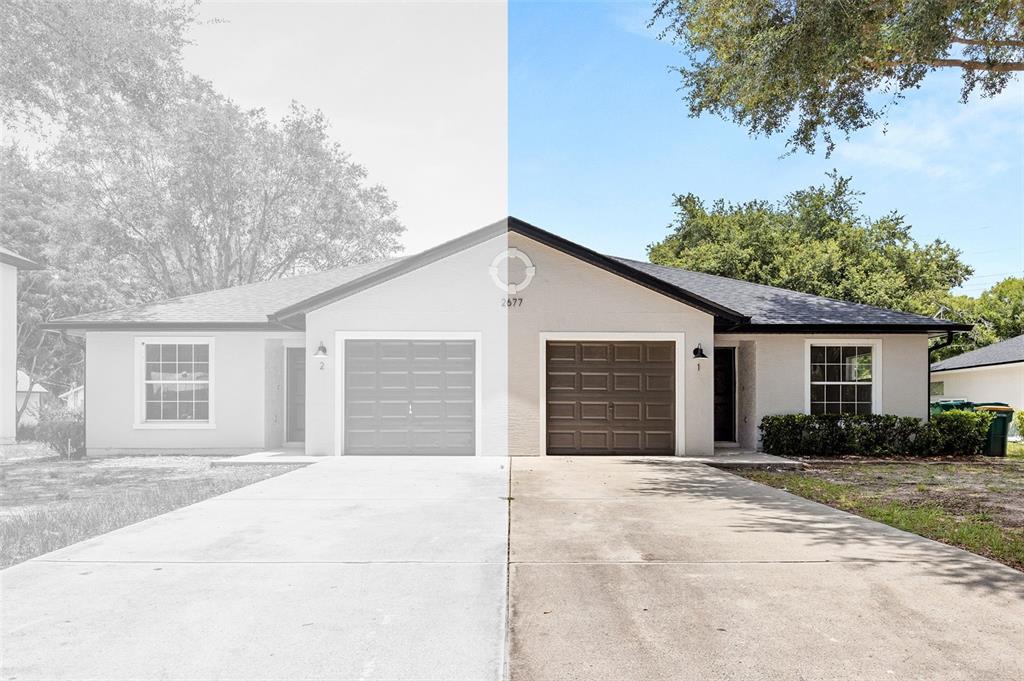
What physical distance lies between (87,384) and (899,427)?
1757 cm

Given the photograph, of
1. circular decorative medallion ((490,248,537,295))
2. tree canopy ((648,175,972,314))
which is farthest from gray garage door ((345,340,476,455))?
tree canopy ((648,175,972,314))

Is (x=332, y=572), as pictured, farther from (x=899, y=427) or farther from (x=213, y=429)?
(x=899, y=427)

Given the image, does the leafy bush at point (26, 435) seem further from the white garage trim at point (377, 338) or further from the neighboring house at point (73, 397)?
the neighboring house at point (73, 397)

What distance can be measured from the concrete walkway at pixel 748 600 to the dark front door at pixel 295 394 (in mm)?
9263

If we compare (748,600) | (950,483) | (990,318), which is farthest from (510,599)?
(990,318)

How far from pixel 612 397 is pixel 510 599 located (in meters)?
9.28

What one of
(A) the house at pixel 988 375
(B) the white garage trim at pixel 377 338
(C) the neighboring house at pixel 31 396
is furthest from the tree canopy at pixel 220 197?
(A) the house at pixel 988 375

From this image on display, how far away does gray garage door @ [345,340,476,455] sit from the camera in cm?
1377

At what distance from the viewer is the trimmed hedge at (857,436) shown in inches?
555

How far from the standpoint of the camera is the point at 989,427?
1491 centimetres

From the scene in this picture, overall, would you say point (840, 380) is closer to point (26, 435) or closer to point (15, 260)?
point (15, 260)

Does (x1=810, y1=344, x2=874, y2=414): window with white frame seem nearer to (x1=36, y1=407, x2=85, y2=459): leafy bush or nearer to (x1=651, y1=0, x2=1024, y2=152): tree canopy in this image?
(x1=651, y1=0, x2=1024, y2=152): tree canopy

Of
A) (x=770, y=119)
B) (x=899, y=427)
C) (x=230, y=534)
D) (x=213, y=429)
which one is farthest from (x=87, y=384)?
(x=899, y=427)

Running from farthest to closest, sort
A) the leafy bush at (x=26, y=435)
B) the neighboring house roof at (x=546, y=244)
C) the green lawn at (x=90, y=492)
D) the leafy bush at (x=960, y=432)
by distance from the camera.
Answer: the leafy bush at (x=26, y=435)
the leafy bush at (x=960, y=432)
the neighboring house roof at (x=546, y=244)
the green lawn at (x=90, y=492)
